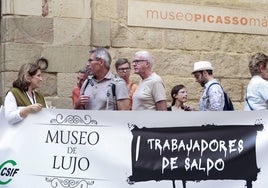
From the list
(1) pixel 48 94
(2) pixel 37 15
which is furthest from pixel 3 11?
(1) pixel 48 94

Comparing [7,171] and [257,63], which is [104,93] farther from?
[257,63]

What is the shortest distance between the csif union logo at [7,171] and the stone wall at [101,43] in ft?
7.54

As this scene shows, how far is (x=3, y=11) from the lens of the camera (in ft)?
25.9

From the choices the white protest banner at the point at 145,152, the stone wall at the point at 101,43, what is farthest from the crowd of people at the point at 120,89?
the stone wall at the point at 101,43

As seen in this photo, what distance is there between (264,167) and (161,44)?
343cm

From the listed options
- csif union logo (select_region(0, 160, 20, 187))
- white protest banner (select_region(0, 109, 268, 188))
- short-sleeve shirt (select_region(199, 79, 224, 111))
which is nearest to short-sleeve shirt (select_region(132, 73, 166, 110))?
short-sleeve shirt (select_region(199, 79, 224, 111))

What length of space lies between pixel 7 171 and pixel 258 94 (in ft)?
8.00

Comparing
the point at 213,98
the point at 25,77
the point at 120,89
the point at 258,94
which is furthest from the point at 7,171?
the point at 258,94

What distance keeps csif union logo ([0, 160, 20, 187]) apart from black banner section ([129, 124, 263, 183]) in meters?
1.01

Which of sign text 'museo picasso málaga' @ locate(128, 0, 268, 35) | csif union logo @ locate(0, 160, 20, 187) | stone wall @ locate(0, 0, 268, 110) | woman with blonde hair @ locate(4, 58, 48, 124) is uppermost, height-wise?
sign text 'museo picasso málaga' @ locate(128, 0, 268, 35)

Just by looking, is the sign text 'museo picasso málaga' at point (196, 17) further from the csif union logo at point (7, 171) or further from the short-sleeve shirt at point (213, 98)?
the csif union logo at point (7, 171)

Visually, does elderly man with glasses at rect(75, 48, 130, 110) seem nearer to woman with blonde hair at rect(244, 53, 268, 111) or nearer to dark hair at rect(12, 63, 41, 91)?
dark hair at rect(12, 63, 41, 91)

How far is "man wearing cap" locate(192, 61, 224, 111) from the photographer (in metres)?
6.41

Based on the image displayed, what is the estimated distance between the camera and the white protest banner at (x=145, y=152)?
18.0 feet
